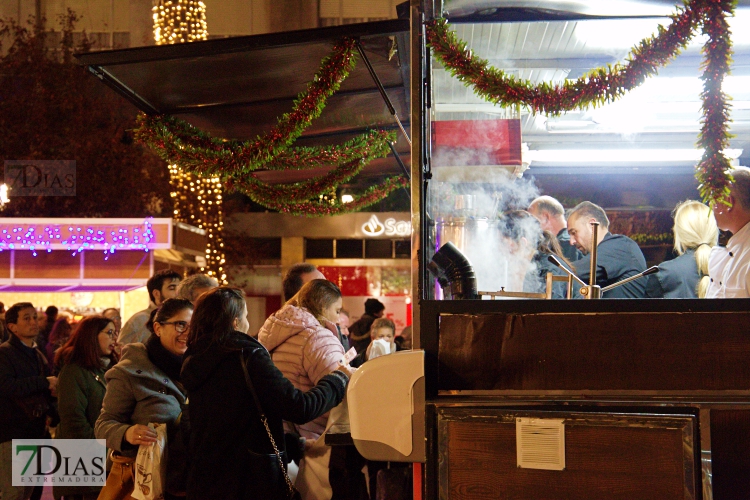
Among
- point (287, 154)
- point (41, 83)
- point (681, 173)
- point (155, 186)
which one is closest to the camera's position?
point (287, 154)

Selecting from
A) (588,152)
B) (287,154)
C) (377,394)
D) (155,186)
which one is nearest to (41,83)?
(155,186)

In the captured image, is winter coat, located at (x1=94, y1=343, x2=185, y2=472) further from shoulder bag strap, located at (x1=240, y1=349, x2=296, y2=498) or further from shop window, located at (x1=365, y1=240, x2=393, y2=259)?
shop window, located at (x1=365, y1=240, x2=393, y2=259)

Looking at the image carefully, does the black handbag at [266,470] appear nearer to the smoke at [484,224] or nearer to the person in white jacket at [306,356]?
the person in white jacket at [306,356]

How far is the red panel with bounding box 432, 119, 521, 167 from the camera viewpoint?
167 inches

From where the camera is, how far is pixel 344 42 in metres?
3.89

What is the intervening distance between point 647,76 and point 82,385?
3.94 meters

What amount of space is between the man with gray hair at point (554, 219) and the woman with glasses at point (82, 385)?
10.6 feet

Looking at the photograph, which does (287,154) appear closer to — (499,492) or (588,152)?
(588,152)

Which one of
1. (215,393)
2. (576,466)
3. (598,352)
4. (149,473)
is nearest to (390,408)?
(576,466)

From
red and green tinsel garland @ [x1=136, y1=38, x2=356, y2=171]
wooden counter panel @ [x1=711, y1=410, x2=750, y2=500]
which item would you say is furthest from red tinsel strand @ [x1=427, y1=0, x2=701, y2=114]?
wooden counter panel @ [x1=711, y1=410, x2=750, y2=500]

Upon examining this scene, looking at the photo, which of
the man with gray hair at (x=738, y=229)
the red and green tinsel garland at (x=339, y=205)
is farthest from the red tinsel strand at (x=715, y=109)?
the red and green tinsel garland at (x=339, y=205)

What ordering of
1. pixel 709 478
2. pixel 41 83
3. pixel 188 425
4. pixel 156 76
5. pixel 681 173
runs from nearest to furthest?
pixel 709 478 < pixel 188 425 < pixel 156 76 < pixel 681 173 < pixel 41 83

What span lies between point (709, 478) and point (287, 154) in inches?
161

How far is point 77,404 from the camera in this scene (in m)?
4.71
